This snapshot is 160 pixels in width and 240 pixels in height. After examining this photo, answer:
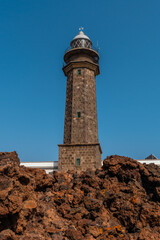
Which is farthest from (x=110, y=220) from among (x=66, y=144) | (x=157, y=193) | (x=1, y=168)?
(x=66, y=144)

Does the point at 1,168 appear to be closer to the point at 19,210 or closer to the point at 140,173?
the point at 19,210

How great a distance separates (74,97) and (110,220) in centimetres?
1116

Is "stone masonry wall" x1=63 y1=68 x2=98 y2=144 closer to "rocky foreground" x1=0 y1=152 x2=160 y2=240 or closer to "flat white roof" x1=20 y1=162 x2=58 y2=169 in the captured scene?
"flat white roof" x1=20 y1=162 x2=58 y2=169

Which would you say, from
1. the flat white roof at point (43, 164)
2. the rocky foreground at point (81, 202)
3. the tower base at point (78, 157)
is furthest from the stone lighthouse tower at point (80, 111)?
the rocky foreground at point (81, 202)

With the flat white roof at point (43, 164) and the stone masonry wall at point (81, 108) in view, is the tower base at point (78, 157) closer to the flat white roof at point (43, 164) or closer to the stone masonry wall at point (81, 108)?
the stone masonry wall at point (81, 108)

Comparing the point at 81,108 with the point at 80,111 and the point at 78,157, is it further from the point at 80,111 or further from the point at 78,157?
the point at 78,157

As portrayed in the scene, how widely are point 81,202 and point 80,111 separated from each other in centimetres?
897

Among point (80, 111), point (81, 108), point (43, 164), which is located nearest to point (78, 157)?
point (43, 164)

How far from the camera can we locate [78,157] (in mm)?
16266

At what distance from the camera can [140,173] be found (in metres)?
13.7

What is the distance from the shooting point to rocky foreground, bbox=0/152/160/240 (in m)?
7.74

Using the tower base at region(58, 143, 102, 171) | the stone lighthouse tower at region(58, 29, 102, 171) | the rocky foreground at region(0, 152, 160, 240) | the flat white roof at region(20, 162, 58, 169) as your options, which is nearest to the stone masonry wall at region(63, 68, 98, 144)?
the stone lighthouse tower at region(58, 29, 102, 171)

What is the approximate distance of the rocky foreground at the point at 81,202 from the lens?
774cm

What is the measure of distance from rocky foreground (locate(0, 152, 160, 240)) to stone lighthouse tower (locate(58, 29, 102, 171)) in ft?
9.02
